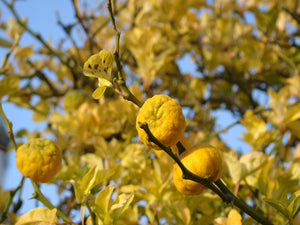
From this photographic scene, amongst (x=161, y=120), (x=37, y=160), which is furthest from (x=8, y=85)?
(x=161, y=120)

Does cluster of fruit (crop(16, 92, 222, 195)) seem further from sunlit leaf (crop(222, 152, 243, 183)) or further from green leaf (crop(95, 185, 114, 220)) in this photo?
sunlit leaf (crop(222, 152, 243, 183))

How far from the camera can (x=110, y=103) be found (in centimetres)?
143

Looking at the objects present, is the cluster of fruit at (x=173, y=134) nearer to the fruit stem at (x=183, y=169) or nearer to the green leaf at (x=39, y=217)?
the fruit stem at (x=183, y=169)

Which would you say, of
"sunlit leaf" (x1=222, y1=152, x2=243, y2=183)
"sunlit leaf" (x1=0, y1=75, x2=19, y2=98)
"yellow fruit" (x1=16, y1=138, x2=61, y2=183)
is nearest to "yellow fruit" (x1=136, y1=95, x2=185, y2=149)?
"yellow fruit" (x1=16, y1=138, x2=61, y2=183)

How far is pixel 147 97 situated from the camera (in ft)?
4.60

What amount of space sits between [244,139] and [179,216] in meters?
0.36

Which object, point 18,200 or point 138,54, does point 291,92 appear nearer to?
point 138,54

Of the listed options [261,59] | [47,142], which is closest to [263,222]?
[47,142]

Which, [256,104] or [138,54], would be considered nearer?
[138,54]

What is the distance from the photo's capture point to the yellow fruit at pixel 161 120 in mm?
553

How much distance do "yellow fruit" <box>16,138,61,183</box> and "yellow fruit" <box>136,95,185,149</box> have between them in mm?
253

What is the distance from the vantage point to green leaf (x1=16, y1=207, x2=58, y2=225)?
67 cm

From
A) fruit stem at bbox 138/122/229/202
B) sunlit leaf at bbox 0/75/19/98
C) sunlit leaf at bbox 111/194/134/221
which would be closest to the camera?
fruit stem at bbox 138/122/229/202

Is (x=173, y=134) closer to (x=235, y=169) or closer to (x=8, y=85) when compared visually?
(x=235, y=169)
